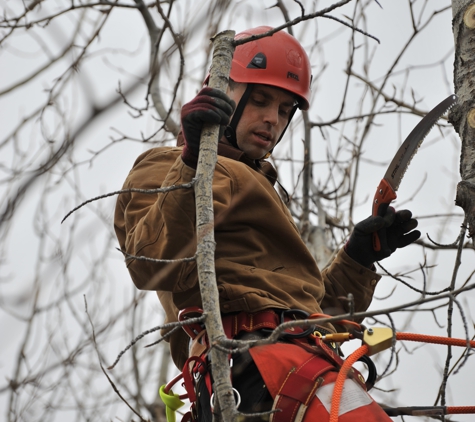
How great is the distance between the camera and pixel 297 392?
218 cm

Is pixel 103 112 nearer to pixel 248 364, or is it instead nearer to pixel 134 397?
pixel 248 364

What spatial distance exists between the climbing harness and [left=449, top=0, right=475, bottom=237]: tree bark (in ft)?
1.55

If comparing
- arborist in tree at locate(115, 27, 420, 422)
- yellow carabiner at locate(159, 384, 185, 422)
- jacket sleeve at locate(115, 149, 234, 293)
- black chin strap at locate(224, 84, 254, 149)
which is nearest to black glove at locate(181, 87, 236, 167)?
arborist in tree at locate(115, 27, 420, 422)

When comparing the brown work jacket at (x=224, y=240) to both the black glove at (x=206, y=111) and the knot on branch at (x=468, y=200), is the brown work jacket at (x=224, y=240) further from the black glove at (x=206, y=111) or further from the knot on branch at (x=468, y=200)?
the knot on branch at (x=468, y=200)

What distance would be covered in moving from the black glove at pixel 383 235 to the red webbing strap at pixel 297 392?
0.92 m

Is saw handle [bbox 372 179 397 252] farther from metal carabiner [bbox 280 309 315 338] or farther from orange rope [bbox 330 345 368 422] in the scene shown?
orange rope [bbox 330 345 368 422]

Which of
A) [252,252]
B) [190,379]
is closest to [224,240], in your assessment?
[252,252]

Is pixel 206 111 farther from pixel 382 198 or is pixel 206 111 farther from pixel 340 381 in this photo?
pixel 382 198

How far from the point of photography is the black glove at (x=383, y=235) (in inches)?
116

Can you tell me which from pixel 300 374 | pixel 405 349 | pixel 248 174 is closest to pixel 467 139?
pixel 248 174

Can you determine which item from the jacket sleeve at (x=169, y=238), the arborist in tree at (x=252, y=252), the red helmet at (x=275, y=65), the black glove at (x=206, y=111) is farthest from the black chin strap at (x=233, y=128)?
the black glove at (x=206, y=111)

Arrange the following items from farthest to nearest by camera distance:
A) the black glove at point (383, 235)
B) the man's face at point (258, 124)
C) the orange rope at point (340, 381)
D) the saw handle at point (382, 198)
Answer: the man's face at point (258, 124)
the black glove at point (383, 235)
the saw handle at point (382, 198)
the orange rope at point (340, 381)

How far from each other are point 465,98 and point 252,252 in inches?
36.7

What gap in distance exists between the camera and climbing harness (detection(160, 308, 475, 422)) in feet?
7.02
